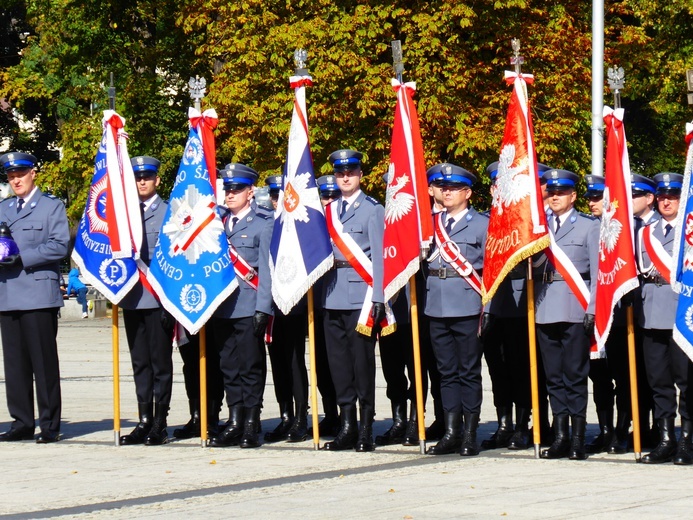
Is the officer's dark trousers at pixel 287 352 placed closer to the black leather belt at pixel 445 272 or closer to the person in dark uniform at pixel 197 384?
the person in dark uniform at pixel 197 384

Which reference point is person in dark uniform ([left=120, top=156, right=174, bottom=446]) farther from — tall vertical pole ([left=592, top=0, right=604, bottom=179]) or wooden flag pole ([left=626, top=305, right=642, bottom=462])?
tall vertical pole ([left=592, top=0, right=604, bottom=179])

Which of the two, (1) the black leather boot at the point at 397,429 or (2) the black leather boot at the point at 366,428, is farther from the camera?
(1) the black leather boot at the point at 397,429

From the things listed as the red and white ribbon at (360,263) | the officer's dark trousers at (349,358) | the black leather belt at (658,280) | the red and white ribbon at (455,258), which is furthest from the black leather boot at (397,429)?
the black leather belt at (658,280)

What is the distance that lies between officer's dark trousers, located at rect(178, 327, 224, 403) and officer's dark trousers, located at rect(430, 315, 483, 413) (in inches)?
81.9

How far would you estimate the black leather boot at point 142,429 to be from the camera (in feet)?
38.1

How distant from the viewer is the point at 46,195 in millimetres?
11953

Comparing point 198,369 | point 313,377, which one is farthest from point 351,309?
point 198,369

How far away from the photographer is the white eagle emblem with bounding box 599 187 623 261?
10344mm

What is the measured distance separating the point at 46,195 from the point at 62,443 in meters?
1.98

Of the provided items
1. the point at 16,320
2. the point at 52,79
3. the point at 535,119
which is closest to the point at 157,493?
the point at 16,320

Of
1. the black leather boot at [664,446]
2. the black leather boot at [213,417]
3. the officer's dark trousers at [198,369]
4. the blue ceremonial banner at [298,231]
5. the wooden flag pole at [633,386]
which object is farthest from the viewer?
the officer's dark trousers at [198,369]

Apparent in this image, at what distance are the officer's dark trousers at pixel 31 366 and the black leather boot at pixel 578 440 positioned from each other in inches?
161

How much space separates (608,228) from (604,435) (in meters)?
1.63

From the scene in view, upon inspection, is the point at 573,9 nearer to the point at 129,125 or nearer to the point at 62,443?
the point at 129,125
